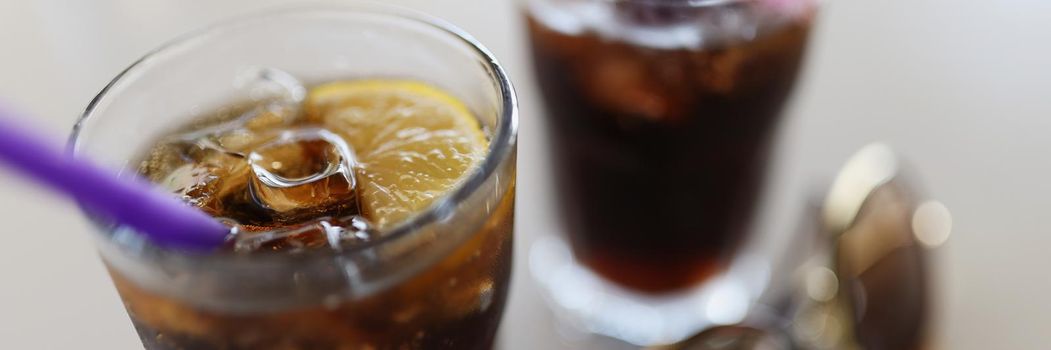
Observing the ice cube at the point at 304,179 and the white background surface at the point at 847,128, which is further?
the white background surface at the point at 847,128

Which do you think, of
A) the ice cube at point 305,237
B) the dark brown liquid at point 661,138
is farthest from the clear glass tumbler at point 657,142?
the ice cube at point 305,237

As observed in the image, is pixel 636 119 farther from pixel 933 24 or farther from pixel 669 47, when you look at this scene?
pixel 933 24

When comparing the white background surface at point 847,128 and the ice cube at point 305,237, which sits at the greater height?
the ice cube at point 305,237

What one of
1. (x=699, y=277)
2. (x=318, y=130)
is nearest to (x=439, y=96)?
(x=318, y=130)

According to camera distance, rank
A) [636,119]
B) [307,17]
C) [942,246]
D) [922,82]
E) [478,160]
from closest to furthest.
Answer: [478,160] < [307,17] < [636,119] < [942,246] < [922,82]

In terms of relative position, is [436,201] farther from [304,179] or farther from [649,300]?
[649,300]

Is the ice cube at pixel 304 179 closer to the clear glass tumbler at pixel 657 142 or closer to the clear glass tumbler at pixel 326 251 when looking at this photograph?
the clear glass tumbler at pixel 326 251

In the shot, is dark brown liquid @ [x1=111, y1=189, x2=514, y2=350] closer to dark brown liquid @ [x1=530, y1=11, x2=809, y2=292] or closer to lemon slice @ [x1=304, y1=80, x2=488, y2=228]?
lemon slice @ [x1=304, y1=80, x2=488, y2=228]
